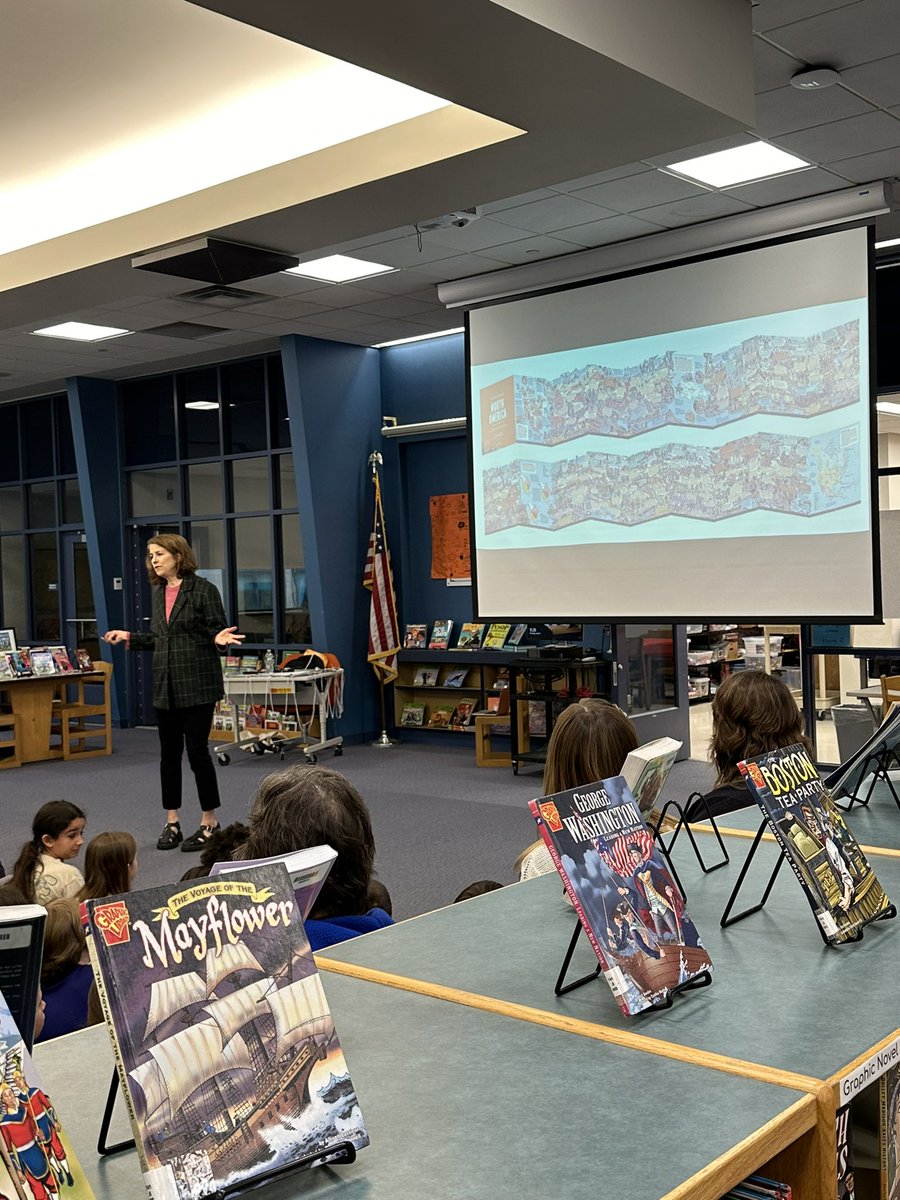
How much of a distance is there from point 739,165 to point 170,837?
14.0 ft

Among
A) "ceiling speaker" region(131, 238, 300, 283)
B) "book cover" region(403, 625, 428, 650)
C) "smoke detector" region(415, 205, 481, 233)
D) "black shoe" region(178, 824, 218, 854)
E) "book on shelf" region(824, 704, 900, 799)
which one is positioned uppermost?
"smoke detector" region(415, 205, 481, 233)

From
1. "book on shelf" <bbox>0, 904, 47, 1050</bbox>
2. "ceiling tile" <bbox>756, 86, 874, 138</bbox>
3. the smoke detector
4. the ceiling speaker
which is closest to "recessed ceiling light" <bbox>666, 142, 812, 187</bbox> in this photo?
"ceiling tile" <bbox>756, 86, 874, 138</bbox>

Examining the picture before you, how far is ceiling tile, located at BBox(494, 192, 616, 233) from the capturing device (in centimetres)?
588

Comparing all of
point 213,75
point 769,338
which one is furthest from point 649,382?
point 213,75

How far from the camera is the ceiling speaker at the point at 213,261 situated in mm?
4941

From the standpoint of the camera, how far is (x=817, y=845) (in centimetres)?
190

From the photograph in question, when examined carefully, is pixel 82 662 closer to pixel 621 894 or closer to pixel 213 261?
pixel 213 261

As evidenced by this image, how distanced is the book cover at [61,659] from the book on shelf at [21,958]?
8.60 m

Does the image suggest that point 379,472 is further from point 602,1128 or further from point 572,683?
point 602,1128

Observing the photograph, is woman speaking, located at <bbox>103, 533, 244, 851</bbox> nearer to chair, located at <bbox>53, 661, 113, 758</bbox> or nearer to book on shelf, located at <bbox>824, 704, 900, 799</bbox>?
chair, located at <bbox>53, 661, 113, 758</bbox>

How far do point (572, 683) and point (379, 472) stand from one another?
8.67 ft

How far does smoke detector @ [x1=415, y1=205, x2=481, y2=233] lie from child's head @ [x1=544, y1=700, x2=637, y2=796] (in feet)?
12.9

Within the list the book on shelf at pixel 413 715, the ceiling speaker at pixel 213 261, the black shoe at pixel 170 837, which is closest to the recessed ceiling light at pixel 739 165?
the ceiling speaker at pixel 213 261

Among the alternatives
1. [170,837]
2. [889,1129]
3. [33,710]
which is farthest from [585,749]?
[33,710]
